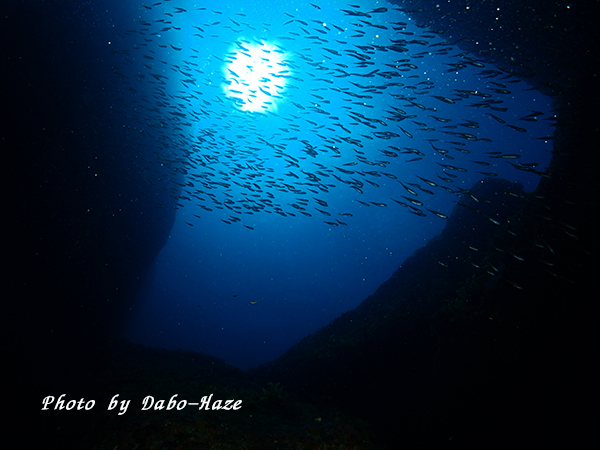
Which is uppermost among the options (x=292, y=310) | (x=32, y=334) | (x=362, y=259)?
(x=32, y=334)

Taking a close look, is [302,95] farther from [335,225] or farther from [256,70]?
[335,225]

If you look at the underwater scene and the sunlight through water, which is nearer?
the underwater scene

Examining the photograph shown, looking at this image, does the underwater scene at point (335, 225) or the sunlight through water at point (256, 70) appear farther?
the sunlight through water at point (256, 70)

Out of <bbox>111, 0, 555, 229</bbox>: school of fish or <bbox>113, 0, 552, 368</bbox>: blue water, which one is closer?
<bbox>111, 0, 555, 229</bbox>: school of fish

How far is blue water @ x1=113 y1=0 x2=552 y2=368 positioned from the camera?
16.4 metres

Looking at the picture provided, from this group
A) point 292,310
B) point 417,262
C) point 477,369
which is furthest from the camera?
point 292,310

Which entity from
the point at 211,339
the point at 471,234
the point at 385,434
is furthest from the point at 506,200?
the point at 211,339

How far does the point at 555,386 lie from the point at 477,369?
4.70 ft

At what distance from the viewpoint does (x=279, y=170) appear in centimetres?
5872

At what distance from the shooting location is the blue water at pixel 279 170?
1641 centimetres

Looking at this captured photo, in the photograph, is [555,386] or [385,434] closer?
[555,386]

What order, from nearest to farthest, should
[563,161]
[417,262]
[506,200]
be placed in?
[563,161]
[506,200]
[417,262]

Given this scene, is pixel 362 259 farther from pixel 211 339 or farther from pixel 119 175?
pixel 119 175

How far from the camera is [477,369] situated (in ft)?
19.9
